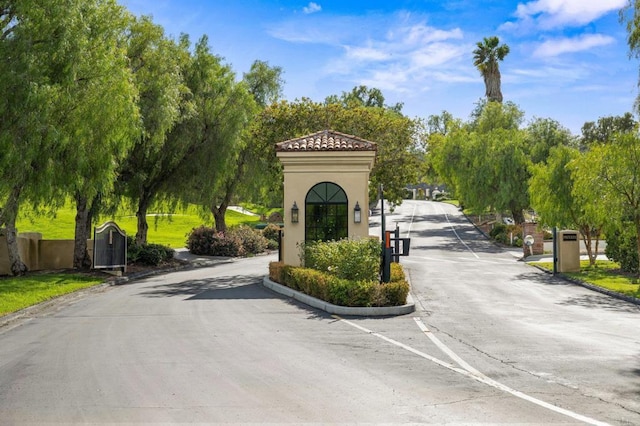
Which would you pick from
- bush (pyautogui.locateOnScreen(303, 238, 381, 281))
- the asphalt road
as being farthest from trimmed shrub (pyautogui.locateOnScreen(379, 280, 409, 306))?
bush (pyautogui.locateOnScreen(303, 238, 381, 281))

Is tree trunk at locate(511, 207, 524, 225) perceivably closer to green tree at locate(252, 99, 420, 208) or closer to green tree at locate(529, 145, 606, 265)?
green tree at locate(529, 145, 606, 265)

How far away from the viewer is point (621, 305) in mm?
18047

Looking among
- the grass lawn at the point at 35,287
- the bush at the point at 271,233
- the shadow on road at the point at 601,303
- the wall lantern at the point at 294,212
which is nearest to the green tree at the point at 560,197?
the shadow on road at the point at 601,303

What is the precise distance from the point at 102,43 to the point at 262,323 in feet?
37.1

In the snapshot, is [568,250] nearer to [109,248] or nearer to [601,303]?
[601,303]

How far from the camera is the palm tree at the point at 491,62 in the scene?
2709 inches

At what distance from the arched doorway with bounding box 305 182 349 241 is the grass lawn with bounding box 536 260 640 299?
953cm

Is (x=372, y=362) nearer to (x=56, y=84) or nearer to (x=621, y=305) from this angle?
(x=621, y=305)

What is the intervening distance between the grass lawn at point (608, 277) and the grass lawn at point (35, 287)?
18192 millimetres

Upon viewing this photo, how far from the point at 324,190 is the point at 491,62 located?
52748 millimetres

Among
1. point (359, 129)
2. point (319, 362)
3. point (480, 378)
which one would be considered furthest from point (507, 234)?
point (480, 378)

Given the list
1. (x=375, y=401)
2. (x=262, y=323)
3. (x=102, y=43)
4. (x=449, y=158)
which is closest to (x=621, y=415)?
(x=375, y=401)

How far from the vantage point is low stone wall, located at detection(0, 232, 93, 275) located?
1059 inches

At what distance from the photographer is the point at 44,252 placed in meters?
28.1
